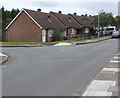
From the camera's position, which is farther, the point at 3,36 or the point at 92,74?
the point at 3,36

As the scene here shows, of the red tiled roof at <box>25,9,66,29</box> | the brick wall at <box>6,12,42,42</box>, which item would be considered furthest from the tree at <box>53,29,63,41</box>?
the brick wall at <box>6,12,42,42</box>

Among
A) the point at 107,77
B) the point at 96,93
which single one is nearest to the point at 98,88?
the point at 96,93

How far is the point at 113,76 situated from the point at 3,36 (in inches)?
1519

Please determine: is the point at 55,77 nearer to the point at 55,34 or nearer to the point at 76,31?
the point at 55,34

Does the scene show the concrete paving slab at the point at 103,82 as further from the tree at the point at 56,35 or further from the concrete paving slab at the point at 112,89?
the tree at the point at 56,35

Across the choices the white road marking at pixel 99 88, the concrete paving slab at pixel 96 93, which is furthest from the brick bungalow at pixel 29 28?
the concrete paving slab at pixel 96 93

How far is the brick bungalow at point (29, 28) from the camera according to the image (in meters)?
42.7

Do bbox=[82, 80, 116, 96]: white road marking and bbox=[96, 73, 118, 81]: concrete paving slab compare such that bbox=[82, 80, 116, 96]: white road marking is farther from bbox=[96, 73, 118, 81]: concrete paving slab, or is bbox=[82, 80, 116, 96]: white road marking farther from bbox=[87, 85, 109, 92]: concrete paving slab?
bbox=[96, 73, 118, 81]: concrete paving slab

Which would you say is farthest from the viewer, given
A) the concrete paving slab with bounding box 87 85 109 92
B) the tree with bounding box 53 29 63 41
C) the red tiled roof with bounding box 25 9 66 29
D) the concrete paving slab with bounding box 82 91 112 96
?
the tree with bounding box 53 29 63 41

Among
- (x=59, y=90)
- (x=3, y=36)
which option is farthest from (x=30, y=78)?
(x=3, y=36)

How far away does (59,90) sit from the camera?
838 centimetres

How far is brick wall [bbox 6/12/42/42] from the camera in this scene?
43.0m

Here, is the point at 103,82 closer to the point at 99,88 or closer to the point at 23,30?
the point at 99,88

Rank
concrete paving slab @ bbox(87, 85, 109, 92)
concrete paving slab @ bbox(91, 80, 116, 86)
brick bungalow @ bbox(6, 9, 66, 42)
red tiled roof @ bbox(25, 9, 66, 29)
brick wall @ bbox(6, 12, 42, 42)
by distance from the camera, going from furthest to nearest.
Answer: red tiled roof @ bbox(25, 9, 66, 29)
brick wall @ bbox(6, 12, 42, 42)
brick bungalow @ bbox(6, 9, 66, 42)
concrete paving slab @ bbox(91, 80, 116, 86)
concrete paving slab @ bbox(87, 85, 109, 92)
